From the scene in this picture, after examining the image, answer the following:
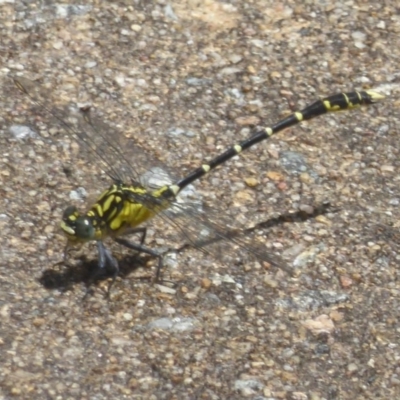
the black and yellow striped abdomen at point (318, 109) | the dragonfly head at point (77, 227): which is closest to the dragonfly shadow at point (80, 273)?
the dragonfly head at point (77, 227)

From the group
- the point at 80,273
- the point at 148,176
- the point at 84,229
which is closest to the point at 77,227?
the point at 84,229

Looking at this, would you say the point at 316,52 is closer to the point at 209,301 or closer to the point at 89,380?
the point at 209,301

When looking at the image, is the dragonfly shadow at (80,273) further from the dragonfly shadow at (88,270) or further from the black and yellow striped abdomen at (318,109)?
the black and yellow striped abdomen at (318,109)

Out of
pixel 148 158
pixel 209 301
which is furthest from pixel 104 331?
pixel 148 158

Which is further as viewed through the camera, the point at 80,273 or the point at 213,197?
the point at 213,197

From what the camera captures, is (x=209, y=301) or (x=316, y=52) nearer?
(x=209, y=301)

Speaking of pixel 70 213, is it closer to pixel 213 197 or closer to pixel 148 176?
pixel 148 176
